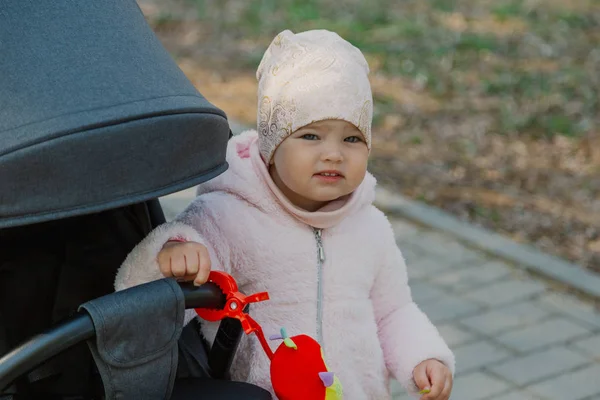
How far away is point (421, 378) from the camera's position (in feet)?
7.23

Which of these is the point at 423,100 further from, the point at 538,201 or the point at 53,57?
the point at 53,57

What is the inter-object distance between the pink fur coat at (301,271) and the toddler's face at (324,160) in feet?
0.20

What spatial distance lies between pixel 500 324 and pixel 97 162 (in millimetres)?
2896

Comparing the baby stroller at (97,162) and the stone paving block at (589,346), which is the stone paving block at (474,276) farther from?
the baby stroller at (97,162)

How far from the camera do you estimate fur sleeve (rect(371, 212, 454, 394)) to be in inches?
87.9

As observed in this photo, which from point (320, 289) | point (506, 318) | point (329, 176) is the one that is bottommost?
point (506, 318)

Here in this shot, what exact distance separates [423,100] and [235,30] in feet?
6.89

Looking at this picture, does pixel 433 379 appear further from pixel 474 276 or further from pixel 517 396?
pixel 474 276

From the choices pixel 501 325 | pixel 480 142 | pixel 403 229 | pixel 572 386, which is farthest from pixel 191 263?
pixel 480 142

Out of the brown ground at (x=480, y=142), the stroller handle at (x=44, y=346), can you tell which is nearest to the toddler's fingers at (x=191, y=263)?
the stroller handle at (x=44, y=346)

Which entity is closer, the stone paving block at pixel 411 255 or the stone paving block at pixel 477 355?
the stone paving block at pixel 477 355

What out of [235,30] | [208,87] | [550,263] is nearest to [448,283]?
Result: [550,263]

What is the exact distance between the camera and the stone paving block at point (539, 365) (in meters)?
3.90

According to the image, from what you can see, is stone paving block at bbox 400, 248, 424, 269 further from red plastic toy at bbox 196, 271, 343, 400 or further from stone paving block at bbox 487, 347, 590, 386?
red plastic toy at bbox 196, 271, 343, 400
